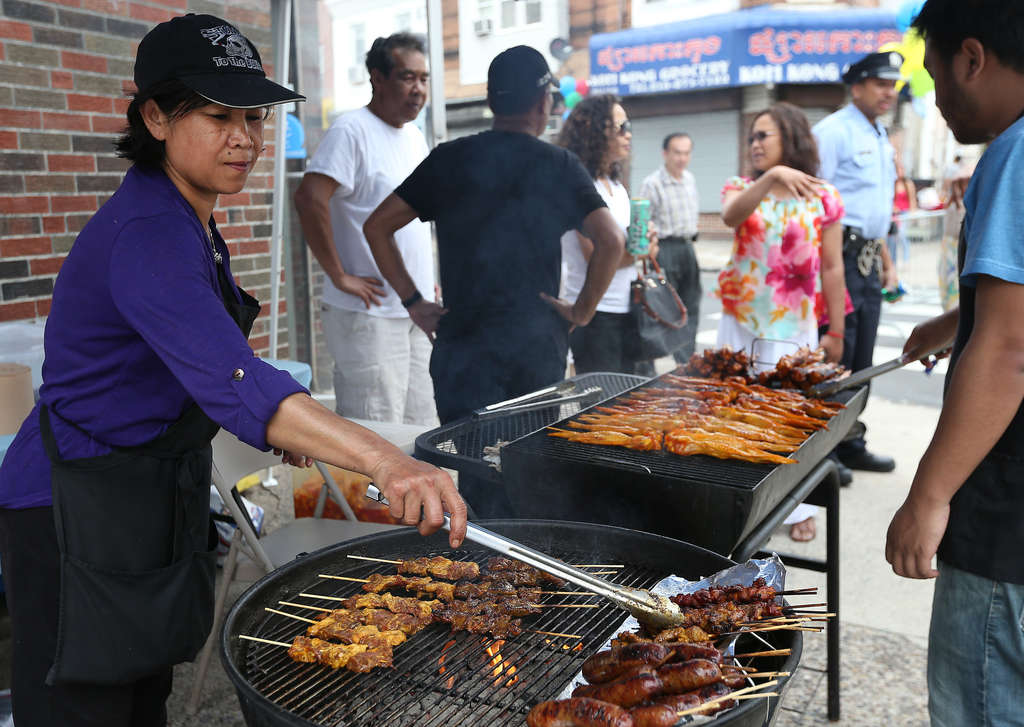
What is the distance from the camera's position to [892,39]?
62.9 ft

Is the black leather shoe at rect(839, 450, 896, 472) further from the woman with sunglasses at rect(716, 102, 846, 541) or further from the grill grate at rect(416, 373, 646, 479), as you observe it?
the grill grate at rect(416, 373, 646, 479)

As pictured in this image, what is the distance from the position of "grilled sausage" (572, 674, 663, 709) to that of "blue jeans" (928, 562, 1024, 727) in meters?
1.01

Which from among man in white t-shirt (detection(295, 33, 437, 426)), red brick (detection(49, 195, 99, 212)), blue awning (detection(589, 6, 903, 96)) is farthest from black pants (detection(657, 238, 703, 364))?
blue awning (detection(589, 6, 903, 96))

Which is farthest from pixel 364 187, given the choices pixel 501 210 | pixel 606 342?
pixel 606 342

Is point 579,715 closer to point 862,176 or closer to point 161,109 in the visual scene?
point 161,109

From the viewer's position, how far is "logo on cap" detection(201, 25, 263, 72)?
6.17ft

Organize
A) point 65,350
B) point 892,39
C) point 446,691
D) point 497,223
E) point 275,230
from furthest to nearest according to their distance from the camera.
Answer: point 892,39, point 275,230, point 497,223, point 65,350, point 446,691

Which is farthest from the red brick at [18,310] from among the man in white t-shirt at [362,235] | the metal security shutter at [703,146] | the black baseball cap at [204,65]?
the metal security shutter at [703,146]

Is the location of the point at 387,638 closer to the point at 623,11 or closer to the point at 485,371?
the point at 485,371

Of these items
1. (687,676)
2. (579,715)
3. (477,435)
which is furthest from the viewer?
(477,435)

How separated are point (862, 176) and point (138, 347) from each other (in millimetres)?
5306

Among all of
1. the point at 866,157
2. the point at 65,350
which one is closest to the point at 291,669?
the point at 65,350

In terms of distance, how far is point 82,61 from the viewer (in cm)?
434

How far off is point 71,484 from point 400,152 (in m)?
3.34
